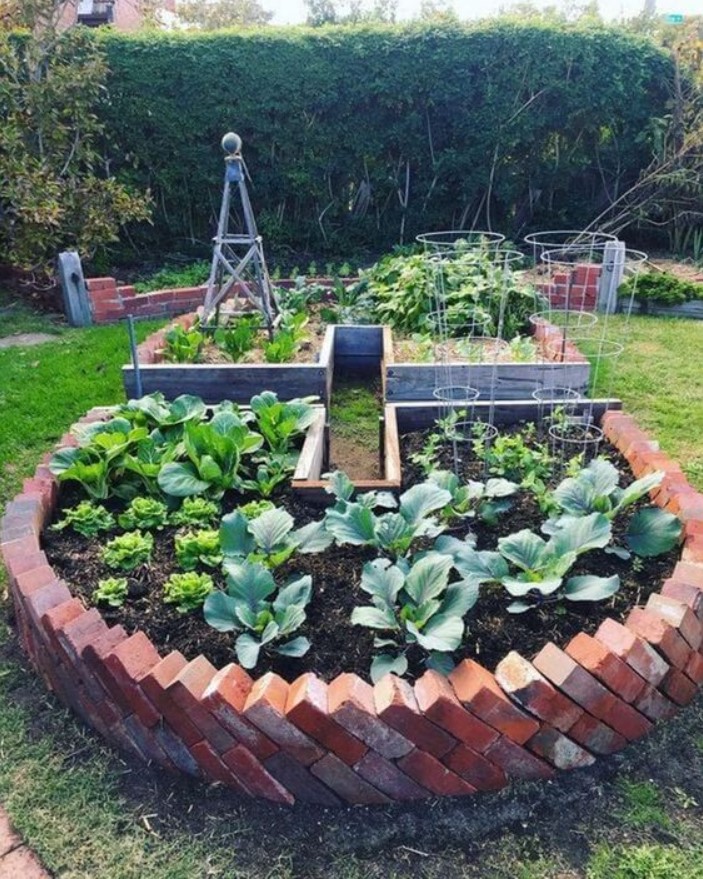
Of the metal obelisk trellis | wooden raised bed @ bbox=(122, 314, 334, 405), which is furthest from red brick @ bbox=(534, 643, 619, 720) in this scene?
the metal obelisk trellis

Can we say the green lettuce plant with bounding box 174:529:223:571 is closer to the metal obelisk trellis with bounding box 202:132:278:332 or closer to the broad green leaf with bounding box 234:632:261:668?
the broad green leaf with bounding box 234:632:261:668

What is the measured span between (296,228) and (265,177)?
1.93 feet

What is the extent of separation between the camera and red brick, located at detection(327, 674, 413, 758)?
4.84ft

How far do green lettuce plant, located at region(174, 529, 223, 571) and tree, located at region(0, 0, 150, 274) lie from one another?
419 centimetres

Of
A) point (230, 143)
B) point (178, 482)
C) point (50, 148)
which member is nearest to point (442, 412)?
point (178, 482)

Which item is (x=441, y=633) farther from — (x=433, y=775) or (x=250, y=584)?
(x=250, y=584)

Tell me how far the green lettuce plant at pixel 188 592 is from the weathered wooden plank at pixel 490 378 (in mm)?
1806

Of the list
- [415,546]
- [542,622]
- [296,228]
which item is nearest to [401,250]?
[296,228]

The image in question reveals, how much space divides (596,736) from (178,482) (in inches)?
58.9

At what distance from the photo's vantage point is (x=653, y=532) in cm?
206

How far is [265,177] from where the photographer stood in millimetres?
7023

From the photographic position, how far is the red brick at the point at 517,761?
1.54 m

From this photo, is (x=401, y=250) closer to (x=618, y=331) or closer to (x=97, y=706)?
(x=618, y=331)

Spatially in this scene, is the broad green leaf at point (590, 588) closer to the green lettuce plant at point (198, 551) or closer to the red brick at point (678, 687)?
the red brick at point (678, 687)
